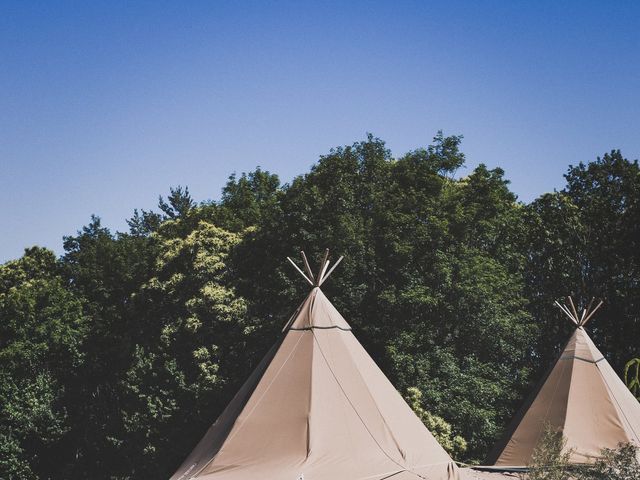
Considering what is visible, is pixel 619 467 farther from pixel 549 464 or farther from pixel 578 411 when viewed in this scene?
pixel 578 411

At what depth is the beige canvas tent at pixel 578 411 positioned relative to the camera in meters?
12.6

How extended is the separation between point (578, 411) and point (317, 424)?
238 inches

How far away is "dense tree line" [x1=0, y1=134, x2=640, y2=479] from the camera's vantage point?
19609mm

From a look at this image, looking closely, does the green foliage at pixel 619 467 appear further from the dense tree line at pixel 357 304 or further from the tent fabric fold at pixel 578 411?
the dense tree line at pixel 357 304

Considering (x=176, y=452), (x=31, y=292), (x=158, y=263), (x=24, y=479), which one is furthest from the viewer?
(x=31, y=292)

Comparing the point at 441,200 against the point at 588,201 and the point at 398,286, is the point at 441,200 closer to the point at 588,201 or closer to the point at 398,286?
the point at 398,286

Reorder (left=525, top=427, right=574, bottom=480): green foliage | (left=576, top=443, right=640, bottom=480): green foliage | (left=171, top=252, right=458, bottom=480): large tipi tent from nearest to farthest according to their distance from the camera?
(left=525, top=427, right=574, bottom=480): green foliage
(left=576, top=443, right=640, bottom=480): green foliage
(left=171, top=252, right=458, bottom=480): large tipi tent

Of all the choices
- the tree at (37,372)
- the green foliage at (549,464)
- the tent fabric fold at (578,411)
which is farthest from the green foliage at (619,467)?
the tree at (37,372)

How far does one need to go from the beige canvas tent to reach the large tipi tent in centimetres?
369

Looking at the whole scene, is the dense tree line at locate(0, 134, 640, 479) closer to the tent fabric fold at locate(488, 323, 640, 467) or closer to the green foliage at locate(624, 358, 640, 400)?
the green foliage at locate(624, 358, 640, 400)

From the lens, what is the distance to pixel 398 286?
20.7 metres

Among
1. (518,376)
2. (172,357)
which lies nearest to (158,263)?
(172,357)

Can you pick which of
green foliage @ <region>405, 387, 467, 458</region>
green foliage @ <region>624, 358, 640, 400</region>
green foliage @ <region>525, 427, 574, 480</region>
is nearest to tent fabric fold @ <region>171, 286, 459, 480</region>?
green foliage @ <region>525, 427, 574, 480</region>

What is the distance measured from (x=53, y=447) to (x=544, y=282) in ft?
64.3
